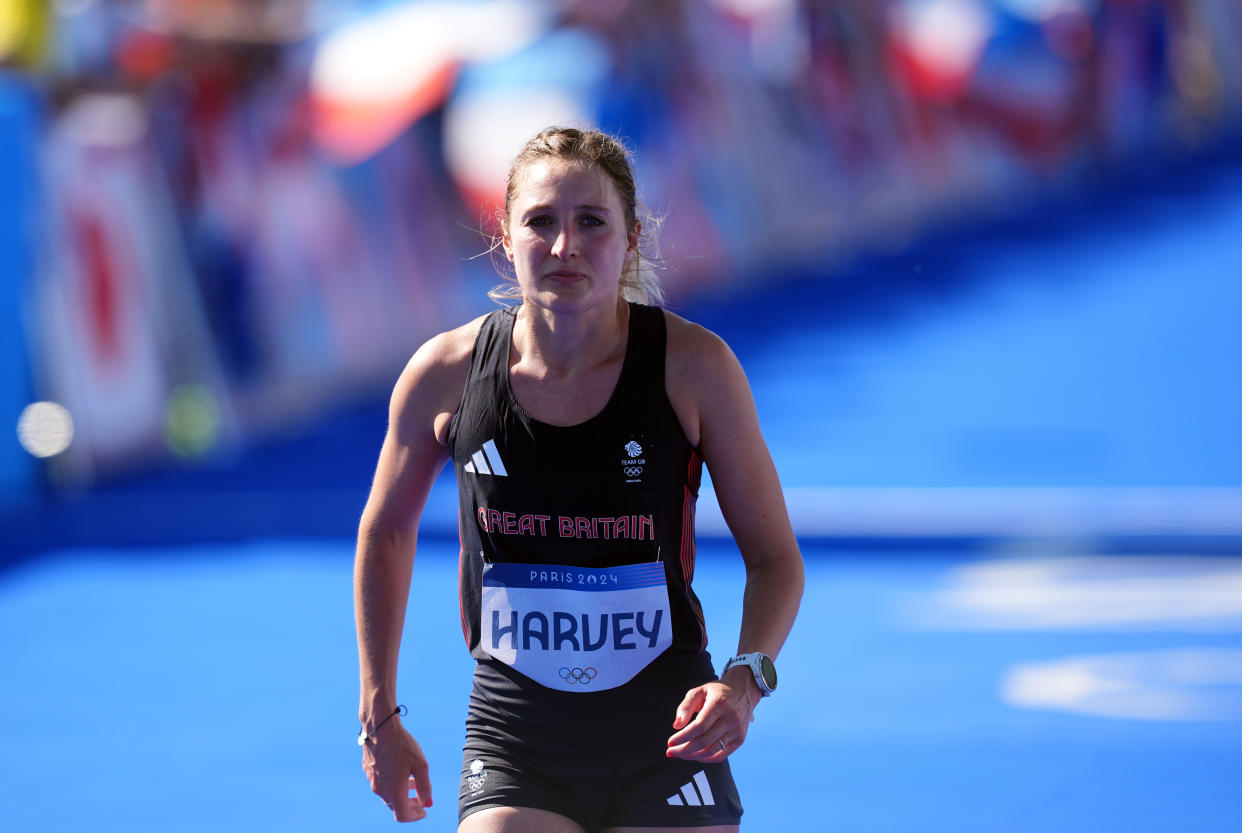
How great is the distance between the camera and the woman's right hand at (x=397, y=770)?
2.62m

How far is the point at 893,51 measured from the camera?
17172 mm

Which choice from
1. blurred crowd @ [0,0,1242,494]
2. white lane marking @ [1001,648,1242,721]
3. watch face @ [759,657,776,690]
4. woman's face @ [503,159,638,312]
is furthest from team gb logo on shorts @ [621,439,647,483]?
blurred crowd @ [0,0,1242,494]

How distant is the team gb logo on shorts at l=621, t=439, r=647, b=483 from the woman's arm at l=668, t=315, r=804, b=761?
99 millimetres

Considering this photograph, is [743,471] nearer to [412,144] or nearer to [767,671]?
[767,671]

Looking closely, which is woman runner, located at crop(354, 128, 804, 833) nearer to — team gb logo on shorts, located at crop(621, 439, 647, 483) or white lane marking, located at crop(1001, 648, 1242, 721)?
team gb logo on shorts, located at crop(621, 439, 647, 483)

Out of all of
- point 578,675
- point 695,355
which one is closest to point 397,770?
point 578,675

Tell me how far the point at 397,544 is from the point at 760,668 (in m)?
0.73

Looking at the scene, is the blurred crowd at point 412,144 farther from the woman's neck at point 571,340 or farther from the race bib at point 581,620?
the race bib at point 581,620

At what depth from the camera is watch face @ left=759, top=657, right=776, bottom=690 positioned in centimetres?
245

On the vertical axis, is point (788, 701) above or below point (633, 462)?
above

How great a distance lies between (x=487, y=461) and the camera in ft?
8.53

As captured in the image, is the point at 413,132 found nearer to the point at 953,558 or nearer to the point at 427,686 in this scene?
the point at 953,558

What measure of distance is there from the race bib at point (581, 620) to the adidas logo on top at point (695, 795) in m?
0.21

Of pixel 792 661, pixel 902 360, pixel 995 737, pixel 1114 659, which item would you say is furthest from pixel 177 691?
pixel 902 360
